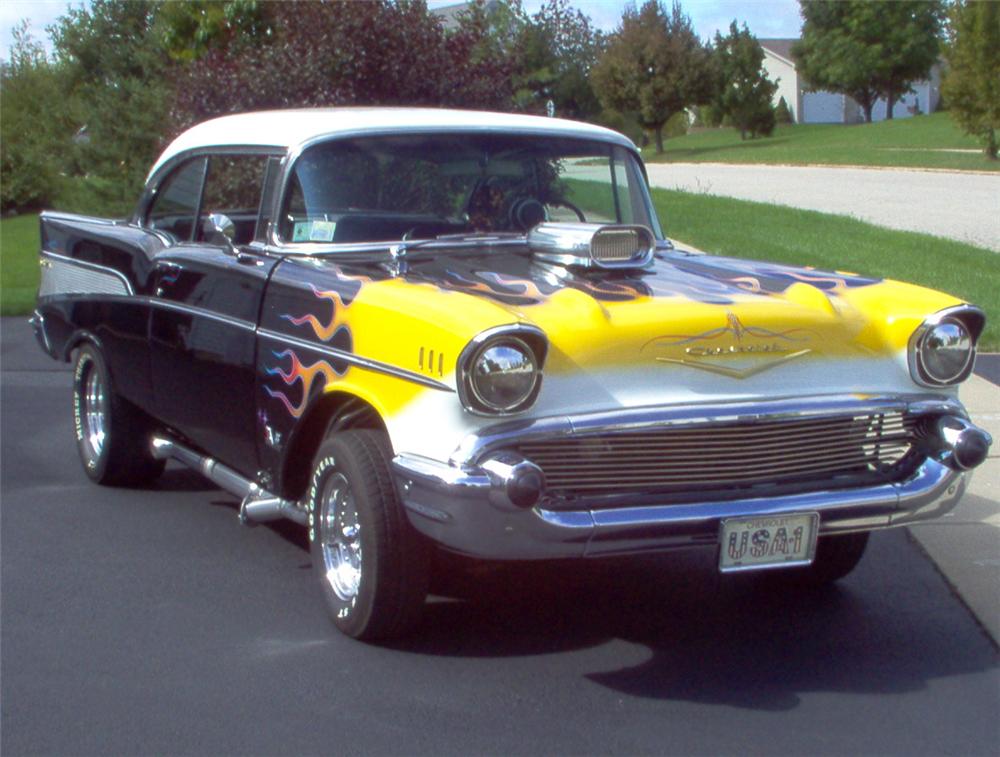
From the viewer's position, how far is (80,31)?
24625 mm

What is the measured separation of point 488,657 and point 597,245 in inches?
59.1

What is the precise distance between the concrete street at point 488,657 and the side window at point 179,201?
1383 mm

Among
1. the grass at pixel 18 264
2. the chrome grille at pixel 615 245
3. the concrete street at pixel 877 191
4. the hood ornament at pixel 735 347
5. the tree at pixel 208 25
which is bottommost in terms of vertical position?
the concrete street at pixel 877 191

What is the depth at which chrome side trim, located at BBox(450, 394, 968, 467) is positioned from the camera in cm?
415

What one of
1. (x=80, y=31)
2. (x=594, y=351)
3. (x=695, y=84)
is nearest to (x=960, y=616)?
(x=594, y=351)

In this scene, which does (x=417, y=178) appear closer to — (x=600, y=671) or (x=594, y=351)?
(x=594, y=351)

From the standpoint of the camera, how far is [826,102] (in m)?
88.1

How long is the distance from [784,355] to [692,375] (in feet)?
1.15

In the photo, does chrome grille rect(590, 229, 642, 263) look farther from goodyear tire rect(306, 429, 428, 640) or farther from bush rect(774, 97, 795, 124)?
bush rect(774, 97, 795, 124)

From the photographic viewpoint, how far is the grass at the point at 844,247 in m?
14.0

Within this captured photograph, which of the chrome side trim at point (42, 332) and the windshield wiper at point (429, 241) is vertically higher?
the windshield wiper at point (429, 241)

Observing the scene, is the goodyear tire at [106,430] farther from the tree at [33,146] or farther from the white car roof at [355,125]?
the tree at [33,146]

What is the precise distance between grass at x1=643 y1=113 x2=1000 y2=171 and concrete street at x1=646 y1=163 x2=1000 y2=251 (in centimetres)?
281

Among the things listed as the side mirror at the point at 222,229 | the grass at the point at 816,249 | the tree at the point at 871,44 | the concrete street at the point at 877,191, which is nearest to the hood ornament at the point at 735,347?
the side mirror at the point at 222,229
